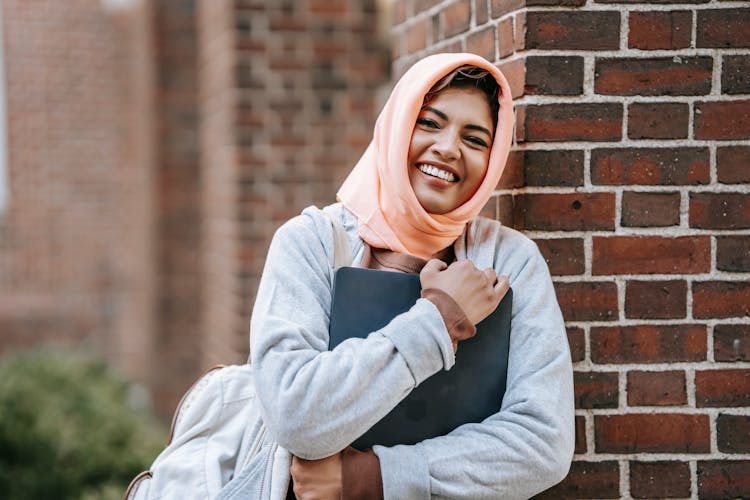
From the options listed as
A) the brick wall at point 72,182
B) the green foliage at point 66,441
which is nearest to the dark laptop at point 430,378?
the green foliage at point 66,441

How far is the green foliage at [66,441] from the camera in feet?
12.3

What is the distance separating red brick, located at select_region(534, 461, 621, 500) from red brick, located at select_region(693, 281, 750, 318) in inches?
17.4

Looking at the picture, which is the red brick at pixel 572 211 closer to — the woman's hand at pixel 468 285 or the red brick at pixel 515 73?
the red brick at pixel 515 73

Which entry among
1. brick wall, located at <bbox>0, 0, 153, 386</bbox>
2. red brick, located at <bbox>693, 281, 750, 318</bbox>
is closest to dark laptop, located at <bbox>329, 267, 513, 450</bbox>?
red brick, located at <bbox>693, 281, 750, 318</bbox>

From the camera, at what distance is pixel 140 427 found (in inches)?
170

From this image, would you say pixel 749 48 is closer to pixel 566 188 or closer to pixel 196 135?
pixel 566 188

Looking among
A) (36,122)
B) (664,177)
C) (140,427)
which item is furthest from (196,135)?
(664,177)

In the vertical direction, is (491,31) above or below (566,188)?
above

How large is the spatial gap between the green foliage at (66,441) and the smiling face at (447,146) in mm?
2277

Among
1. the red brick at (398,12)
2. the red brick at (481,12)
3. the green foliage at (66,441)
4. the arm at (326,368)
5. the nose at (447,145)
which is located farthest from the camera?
the green foliage at (66,441)

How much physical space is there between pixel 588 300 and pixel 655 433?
37 cm

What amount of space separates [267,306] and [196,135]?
4.41m

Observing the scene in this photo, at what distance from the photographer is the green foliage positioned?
3744mm

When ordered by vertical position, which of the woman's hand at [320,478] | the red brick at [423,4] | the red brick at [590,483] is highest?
the red brick at [423,4]
